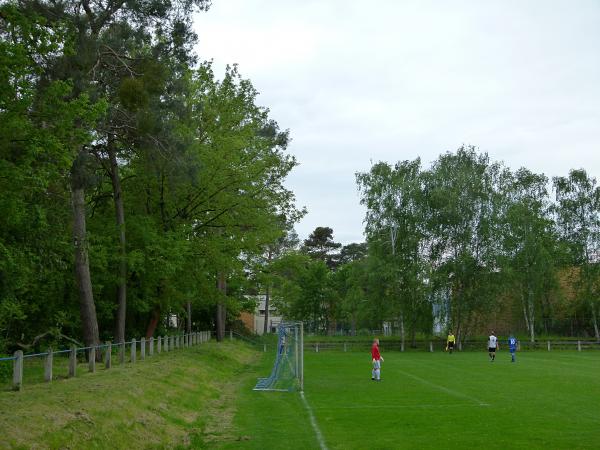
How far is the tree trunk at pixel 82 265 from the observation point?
22.2 m

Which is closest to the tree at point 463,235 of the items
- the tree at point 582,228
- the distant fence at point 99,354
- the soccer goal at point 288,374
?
the tree at point 582,228

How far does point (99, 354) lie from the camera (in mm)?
23625

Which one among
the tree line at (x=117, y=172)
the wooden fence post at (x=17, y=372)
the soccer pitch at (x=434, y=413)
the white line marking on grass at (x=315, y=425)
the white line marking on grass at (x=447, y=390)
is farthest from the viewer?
the white line marking on grass at (x=447, y=390)

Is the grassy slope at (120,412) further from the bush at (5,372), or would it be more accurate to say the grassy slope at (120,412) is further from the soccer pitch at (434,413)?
the bush at (5,372)

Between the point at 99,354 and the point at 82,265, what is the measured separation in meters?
3.33

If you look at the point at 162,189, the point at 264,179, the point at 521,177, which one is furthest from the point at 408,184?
the point at 162,189

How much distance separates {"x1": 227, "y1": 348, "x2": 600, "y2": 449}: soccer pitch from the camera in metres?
11.8

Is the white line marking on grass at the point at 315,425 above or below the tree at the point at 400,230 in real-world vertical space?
below

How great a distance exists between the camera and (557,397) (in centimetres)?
1831

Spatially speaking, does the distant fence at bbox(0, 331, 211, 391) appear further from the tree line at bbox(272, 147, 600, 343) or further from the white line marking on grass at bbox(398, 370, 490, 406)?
the tree line at bbox(272, 147, 600, 343)

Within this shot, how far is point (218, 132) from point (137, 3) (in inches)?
486

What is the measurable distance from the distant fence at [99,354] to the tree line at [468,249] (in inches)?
557

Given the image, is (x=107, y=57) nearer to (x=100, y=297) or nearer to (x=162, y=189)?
(x=162, y=189)

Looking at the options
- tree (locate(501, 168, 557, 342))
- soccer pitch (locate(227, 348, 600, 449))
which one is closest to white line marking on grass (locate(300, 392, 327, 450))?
soccer pitch (locate(227, 348, 600, 449))
